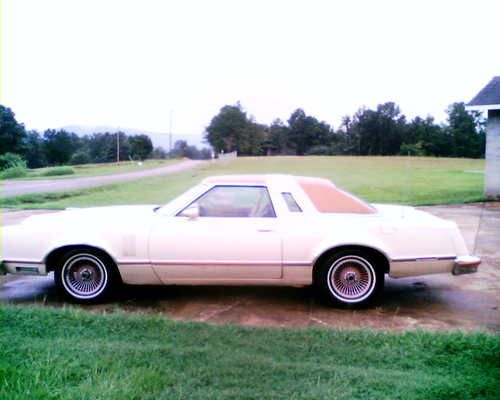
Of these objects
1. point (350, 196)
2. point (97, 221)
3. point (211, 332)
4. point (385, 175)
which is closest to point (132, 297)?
point (97, 221)

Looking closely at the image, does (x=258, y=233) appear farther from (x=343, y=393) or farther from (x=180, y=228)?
(x=343, y=393)

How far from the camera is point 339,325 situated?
4.21 m

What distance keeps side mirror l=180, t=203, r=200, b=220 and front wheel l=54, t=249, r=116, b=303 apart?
910 millimetres

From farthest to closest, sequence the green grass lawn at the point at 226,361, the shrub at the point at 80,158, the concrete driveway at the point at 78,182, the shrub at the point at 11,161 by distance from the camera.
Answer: the shrub at the point at 80,158 < the shrub at the point at 11,161 < the concrete driveway at the point at 78,182 < the green grass lawn at the point at 226,361

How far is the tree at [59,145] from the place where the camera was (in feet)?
69.9

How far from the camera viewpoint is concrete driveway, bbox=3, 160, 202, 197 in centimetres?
1689

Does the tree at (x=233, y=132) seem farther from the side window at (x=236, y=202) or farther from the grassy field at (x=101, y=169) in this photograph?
the side window at (x=236, y=202)

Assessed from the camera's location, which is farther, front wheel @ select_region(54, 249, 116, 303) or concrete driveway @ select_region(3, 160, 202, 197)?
concrete driveway @ select_region(3, 160, 202, 197)

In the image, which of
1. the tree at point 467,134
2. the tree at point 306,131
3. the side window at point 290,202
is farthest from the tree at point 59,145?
the side window at point 290,202

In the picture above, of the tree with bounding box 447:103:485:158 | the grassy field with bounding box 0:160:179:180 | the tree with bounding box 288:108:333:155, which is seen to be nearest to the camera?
the tree with bounding box 288:108:333:155

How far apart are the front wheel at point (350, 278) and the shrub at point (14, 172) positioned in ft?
56.2

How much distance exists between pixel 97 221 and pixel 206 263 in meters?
1.23

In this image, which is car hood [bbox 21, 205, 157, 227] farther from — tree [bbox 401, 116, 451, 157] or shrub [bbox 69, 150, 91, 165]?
shrub [bbox 69, 150, 91, 165]

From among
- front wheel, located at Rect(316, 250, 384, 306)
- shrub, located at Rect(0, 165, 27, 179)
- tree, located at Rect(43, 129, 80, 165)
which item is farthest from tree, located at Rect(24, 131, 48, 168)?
front wheel, located at Rect(316, 250, 384, 306)
